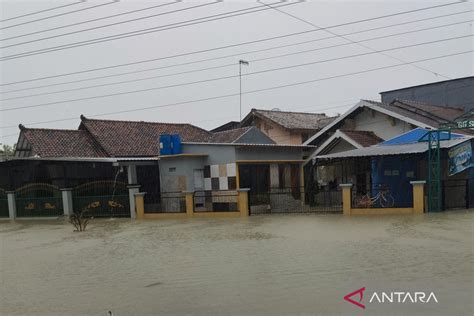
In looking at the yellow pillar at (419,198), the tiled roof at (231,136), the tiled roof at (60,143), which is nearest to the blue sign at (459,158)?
the yellow pillar at (419,198)

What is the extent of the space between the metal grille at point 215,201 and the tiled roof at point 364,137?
18.9ft

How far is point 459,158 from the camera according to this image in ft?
46.9

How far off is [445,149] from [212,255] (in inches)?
400

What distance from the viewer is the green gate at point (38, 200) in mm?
19344

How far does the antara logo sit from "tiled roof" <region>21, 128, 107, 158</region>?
17.8 meters

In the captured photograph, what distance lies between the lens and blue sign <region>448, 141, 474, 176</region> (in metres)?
14.2

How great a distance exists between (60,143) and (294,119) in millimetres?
14039

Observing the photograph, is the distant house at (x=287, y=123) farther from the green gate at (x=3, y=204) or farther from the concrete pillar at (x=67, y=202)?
the green gate at (x=3, y=204)

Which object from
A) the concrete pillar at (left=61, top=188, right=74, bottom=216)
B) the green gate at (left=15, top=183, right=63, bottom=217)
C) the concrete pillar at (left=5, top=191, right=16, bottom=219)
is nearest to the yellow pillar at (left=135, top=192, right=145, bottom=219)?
the concrete pillar at (left=61, top=188, right=74, bottom=216)

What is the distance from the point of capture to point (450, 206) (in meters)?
14.4

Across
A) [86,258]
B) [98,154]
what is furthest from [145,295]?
[98,154]

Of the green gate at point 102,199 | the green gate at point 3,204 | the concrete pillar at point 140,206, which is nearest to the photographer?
the concrete pillar at point 140,206

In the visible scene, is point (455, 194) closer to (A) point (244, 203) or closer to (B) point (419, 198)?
(B) point (419, 198)

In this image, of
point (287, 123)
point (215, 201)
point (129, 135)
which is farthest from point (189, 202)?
point (287, 123)
